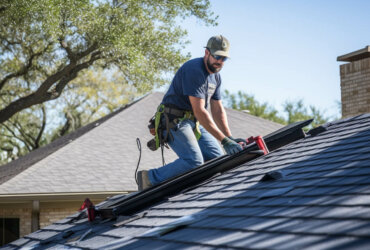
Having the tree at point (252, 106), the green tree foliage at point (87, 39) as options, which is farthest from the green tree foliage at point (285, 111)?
the green tree foliage at point (87, 39)

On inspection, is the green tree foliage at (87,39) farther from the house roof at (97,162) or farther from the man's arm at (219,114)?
the man's arm at (219,114)

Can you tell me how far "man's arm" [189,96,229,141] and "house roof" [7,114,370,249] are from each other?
1.40ft

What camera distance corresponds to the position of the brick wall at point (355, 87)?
1196cm

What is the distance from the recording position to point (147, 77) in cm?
1566

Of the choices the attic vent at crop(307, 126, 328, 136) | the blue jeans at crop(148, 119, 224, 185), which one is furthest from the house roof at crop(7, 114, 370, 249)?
the blue jeans at crop(148, 119, 224, 185)

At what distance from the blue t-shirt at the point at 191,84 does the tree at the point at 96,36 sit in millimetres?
8720

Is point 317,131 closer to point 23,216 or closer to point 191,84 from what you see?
point 191,84

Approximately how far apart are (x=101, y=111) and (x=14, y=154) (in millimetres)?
6851

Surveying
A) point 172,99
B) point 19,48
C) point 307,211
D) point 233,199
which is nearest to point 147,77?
point 19,48

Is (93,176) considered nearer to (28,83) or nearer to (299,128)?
(299,128)

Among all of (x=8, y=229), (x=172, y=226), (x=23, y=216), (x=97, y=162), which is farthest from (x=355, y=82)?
(x=8, y=229)

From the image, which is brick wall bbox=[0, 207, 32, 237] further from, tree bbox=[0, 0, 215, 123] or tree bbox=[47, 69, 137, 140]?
tree bbox=[47, 69, 137, 140]

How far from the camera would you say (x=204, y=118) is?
503 centimetres

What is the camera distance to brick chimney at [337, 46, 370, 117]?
12.0m
